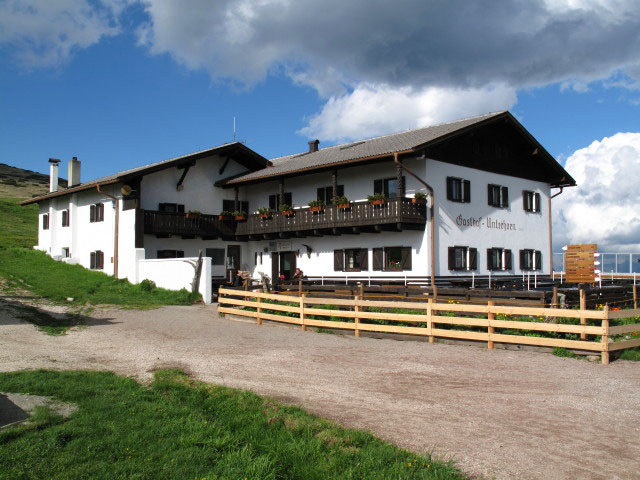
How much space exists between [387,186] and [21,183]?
80.6 meters

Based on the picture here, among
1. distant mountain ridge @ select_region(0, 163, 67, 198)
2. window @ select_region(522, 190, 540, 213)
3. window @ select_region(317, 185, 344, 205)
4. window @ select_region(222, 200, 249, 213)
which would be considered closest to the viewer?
window @ select_region(317, 185, 344, 205)

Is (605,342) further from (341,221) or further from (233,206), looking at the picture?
(233,206)

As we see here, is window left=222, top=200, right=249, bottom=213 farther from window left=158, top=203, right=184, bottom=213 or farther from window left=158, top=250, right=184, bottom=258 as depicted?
window left=158, top=250, right=184, bottom=258

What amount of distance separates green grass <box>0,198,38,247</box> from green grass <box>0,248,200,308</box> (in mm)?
10050

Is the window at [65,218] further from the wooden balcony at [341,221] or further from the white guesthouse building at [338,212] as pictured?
the wooden balcony at [341,221]

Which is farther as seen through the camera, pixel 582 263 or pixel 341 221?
pixel 582 263

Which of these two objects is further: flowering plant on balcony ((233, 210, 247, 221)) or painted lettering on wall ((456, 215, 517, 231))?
flowering plant on balcony ((233, 210, 247, 221))

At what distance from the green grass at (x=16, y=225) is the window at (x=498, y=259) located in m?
32.8

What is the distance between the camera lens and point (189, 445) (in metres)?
6.09

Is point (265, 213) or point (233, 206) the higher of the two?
point (233, 206)

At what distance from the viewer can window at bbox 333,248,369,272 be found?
2853 centimetres

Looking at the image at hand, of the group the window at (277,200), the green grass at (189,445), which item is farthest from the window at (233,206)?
the green grass at (189,445)

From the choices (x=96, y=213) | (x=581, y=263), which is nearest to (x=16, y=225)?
(x=96, y=213)

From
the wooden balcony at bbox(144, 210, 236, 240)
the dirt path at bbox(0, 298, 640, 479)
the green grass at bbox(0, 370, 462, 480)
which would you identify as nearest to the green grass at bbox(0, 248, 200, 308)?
the wooden balcony at bbox(144, 210, 236, 240)
